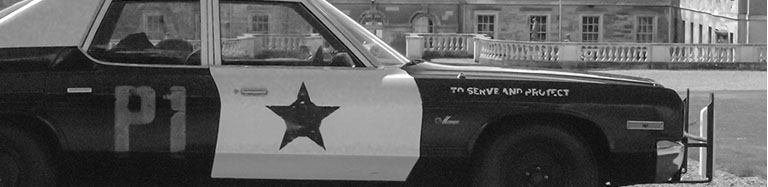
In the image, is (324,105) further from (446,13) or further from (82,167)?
(446,13)

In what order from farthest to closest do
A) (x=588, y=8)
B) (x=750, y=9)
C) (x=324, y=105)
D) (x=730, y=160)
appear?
1. (x=588, y=8)
2. (x=750, y=9)
3. (x=730, y=160)
4. (x=324, y=105)

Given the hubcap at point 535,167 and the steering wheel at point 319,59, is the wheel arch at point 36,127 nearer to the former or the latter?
the steering wheel at point 319,59

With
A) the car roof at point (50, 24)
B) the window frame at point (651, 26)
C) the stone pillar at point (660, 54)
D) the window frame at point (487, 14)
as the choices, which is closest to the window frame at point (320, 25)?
the car roof at point (50, 24)

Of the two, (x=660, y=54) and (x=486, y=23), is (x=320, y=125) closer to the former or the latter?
(x=660, y=54)

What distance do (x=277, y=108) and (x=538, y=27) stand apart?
140 feet

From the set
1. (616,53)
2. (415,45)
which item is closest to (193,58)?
(616,53)

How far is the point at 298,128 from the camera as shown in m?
7.96

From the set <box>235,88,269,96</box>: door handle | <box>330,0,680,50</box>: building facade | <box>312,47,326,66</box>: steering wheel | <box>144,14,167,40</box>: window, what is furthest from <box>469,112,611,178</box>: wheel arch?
<box>330,0,680,50</box>: building facade

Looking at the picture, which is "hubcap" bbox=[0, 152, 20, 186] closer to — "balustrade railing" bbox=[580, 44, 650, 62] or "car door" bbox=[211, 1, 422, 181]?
"car door" bbox=[211, 1, 422, 181]

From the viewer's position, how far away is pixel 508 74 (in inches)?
327

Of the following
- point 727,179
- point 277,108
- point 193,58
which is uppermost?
point 193,58

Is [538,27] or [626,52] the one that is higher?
[538,27]

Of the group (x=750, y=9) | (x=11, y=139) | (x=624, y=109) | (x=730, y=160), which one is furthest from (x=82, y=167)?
(x=750, y=9)

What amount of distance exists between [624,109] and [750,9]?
1193 inches
